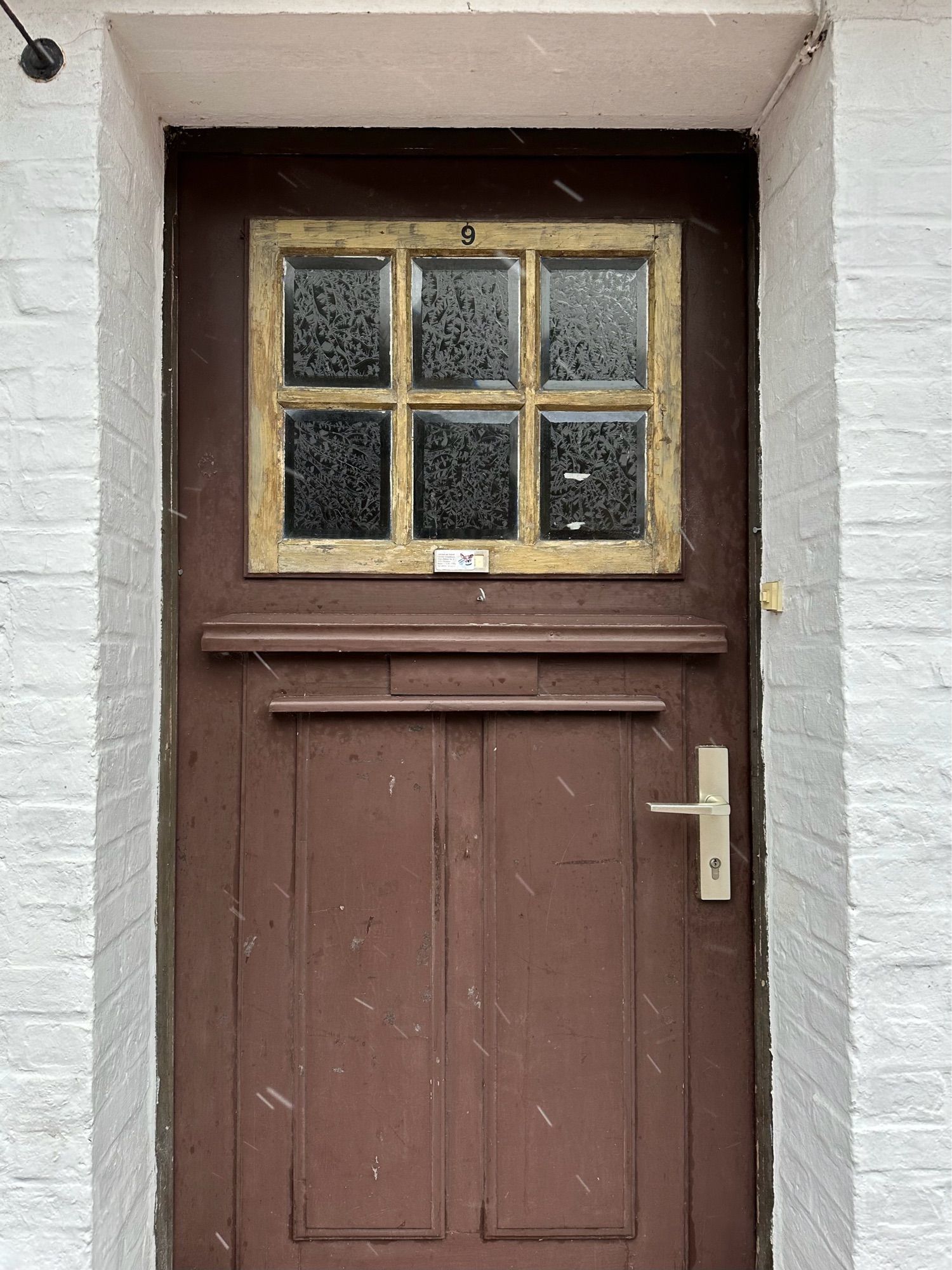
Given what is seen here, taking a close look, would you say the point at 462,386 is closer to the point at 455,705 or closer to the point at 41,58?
the point at 455,705

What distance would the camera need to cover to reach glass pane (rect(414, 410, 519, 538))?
1791mm

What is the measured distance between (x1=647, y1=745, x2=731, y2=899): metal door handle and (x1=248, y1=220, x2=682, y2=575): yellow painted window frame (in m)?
0.40

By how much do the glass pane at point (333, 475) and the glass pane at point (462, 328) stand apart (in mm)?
158

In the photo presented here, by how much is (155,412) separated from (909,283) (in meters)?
1.39

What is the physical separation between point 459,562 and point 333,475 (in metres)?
0.31

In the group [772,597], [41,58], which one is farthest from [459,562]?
[41,58]

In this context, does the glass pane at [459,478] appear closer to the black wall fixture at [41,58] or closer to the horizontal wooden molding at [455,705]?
the horizontal wooden molding at [455,705]

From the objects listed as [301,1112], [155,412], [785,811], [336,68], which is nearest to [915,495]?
[785,811]

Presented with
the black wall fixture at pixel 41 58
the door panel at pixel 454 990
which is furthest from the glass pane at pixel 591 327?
the black wall fixture at pixel 41 58

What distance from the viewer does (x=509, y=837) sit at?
175 centimetres

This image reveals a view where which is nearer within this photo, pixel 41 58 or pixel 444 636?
pixel 41 58

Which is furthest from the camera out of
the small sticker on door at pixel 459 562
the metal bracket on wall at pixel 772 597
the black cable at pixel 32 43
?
the small sticker on door at pixel 459 562

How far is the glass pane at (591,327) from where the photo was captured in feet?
5.89

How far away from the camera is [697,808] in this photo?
5.58 ft
